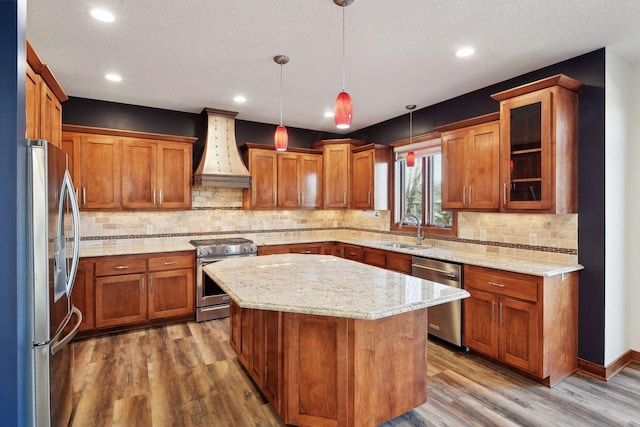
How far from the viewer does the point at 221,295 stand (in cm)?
438

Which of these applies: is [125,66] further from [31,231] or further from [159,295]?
[159,295]

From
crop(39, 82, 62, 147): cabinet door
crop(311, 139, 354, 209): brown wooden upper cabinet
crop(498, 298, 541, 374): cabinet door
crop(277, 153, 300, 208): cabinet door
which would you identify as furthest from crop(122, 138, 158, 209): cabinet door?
crop(498, 298, 541, 374): cabinet door

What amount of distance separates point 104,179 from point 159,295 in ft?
5.00

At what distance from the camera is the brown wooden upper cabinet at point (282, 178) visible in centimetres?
504

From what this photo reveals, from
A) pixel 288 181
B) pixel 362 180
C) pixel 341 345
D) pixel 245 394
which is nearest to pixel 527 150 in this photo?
pixel 341 345

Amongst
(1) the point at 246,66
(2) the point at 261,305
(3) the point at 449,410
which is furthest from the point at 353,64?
(3) the point at 449,410

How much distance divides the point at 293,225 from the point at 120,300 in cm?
270

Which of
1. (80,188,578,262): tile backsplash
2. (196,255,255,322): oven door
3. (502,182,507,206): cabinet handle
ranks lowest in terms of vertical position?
(196,255,255,322): oven door

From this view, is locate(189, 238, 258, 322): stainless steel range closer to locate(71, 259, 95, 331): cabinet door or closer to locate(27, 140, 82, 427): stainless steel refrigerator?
locate(71, 259, 95, 331): cabinet door

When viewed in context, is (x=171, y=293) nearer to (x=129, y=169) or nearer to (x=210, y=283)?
(x=210, y=283)

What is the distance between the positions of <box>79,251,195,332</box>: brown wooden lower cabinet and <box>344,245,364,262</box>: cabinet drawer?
85.8 inches

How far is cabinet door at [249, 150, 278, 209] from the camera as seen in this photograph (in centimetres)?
502

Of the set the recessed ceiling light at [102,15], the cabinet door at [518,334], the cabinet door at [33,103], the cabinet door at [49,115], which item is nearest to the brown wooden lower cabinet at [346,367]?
the cabinet door at [518,334]

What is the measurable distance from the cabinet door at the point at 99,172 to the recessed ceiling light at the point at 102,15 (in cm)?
206
